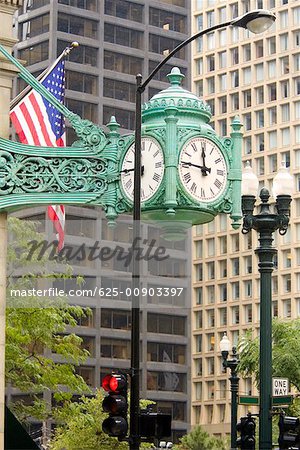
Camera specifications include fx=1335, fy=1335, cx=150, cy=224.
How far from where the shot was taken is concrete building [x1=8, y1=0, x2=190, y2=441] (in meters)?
102

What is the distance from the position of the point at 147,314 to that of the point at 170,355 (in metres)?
5.28

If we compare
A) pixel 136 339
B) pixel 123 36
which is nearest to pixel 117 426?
pixel 136 339

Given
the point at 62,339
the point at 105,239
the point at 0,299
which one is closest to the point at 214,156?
the point at 0,299

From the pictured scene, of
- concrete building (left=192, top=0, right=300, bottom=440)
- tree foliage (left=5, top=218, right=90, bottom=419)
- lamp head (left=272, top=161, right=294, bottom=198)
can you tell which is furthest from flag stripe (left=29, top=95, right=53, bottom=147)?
concrete building (left=192, top=0, right=300, bottom=440)

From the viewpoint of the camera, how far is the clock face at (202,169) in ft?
69.2

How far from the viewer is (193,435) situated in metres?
87.5

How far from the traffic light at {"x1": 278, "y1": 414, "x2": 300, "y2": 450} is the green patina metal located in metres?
3.92

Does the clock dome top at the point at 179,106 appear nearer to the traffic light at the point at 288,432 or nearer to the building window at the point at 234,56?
the traffic light at the point at 288,432

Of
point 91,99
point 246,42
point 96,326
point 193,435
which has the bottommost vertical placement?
point 193,435

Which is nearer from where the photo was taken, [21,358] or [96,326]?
[21,358]

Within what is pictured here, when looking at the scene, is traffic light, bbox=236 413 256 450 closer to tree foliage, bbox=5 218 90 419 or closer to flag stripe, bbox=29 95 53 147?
flag stripe, bbox=29 95 53 147

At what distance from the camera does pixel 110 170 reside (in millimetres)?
21391

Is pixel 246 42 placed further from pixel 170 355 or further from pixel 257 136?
pixel 170 355

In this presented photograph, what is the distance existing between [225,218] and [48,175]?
108430 millimetres
